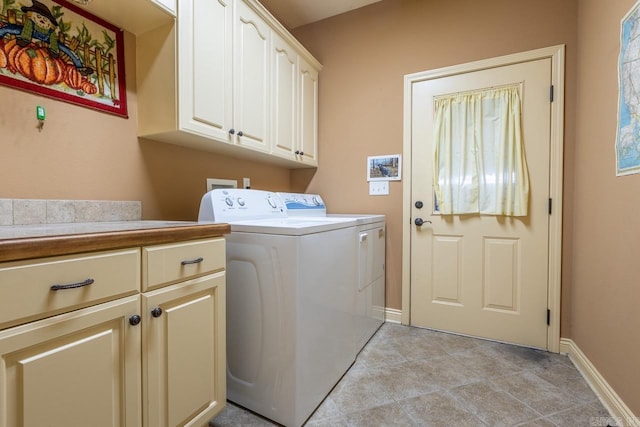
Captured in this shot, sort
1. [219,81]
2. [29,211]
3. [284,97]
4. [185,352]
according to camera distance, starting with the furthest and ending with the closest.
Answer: [284,97], [219,81], [29,211], [185,352]

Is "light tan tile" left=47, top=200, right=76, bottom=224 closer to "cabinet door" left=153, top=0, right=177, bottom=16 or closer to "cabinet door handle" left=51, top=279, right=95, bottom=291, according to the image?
"cabinet door handle" left=51, top=279, right=95, bottom=291

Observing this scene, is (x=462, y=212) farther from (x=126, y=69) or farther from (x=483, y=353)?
(x=126, y=69)

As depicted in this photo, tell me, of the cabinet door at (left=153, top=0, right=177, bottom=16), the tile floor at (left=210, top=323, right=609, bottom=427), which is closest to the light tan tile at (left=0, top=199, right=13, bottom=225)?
the cabinet door at (left=153, top=0, right=177, bottom=16)

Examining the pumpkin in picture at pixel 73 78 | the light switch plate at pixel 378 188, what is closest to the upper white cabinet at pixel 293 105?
the light switch plate at pixel 378 188

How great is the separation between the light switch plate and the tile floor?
3.94 ft

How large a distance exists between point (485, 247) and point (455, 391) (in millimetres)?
1059

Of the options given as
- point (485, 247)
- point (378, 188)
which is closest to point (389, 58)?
point (378, 188)

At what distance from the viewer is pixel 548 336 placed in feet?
6.51

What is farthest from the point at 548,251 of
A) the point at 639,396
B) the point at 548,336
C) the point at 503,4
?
the point at 503,4

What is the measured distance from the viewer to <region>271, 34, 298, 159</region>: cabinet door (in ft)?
6.92

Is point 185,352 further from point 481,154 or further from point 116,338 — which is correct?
point 481,154

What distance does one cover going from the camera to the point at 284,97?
7.29ft

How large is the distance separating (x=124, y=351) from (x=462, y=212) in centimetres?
217

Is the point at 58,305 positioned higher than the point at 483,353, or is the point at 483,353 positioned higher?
the point at 58,305
